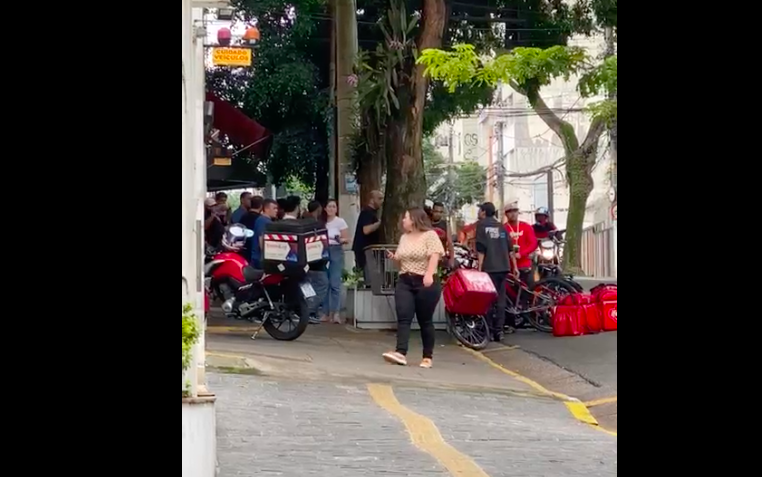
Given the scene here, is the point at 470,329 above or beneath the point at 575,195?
beneath

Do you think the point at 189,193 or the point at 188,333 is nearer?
the point at 188,333

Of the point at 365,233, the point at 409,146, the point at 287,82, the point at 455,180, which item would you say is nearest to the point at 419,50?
the point at 409,146

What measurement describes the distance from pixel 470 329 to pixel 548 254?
3416 millimetres

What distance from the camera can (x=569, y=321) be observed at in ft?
46.6

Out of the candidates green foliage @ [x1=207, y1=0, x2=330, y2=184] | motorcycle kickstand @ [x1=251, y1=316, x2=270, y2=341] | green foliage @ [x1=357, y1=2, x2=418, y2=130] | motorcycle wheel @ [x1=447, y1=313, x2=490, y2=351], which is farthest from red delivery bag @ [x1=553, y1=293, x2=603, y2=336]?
green foliage @ [x1=207, y1=0, x2=330, y2=184]

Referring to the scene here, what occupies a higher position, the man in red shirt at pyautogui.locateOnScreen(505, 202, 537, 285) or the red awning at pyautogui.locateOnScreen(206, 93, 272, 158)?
the red awning at pyautogui.locateOnScreen(206, 93, 272, 158)

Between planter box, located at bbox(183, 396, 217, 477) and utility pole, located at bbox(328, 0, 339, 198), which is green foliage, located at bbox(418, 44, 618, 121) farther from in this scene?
planter box, located at bbox(183, 396, 217, 477)

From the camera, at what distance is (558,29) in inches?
844

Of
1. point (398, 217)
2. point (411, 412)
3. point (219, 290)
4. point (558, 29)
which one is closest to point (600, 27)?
point (558, 29)

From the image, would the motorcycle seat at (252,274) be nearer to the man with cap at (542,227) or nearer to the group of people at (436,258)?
the group of people at (436,258)

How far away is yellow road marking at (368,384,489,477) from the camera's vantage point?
718cm

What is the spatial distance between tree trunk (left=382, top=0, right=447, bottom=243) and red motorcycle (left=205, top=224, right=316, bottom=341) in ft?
10.8

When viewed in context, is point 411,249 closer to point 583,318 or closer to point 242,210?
point 583,318
